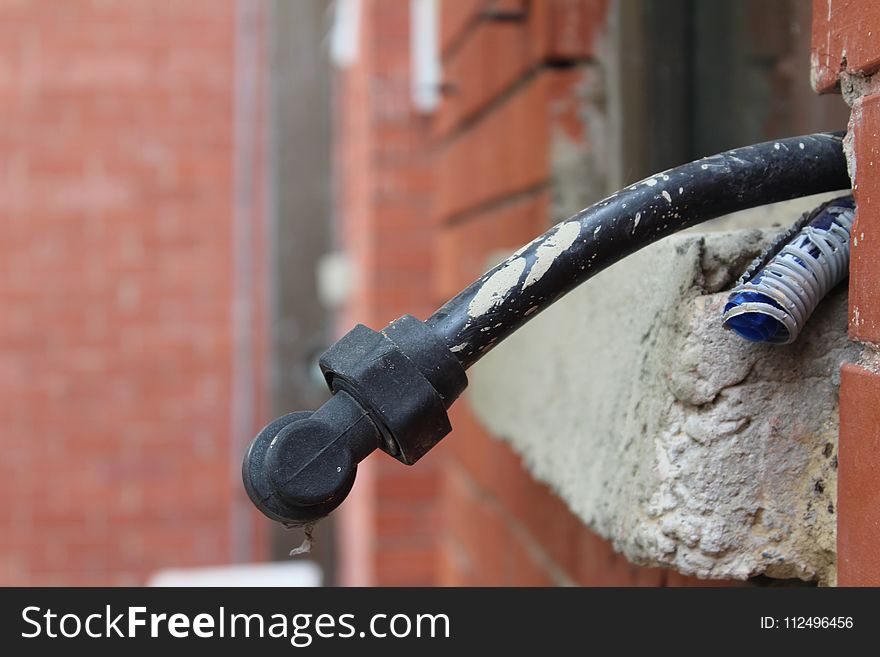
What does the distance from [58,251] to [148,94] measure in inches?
31.3

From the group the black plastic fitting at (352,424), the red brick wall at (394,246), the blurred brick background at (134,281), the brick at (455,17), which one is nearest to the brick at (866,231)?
the black plastic fitting at (352,424)

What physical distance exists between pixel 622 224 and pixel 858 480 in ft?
0.56

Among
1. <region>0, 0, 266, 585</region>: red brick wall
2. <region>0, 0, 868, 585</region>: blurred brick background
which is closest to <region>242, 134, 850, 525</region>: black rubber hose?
<region>0, 0, 868, 585</region>: blurred brick background

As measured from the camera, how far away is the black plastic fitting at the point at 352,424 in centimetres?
44

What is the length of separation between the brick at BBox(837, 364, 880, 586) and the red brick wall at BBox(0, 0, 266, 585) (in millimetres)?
3810

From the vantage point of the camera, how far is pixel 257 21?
4141 mm

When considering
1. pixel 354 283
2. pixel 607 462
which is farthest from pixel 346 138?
pixel 607 462

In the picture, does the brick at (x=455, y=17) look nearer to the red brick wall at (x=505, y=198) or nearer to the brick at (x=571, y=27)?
the red brick wall at (x=505, y=198)

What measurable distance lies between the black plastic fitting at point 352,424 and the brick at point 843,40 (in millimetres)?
252

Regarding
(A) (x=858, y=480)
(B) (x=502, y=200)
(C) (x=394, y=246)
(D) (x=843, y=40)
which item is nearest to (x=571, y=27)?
(B) (x=502, y=200)

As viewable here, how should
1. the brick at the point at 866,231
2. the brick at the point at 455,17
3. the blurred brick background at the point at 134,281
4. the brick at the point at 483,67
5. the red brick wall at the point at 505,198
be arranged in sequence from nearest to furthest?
the brick at the point at 866,231
the red brick wall at the point at 505,198
the brick at the point at 483,67
the brick at the point at 455,17
the blurred brick background at the point at 134,281

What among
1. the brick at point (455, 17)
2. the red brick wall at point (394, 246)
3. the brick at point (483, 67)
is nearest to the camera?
the brick at point (483, 67)

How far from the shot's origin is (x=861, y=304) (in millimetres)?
445
